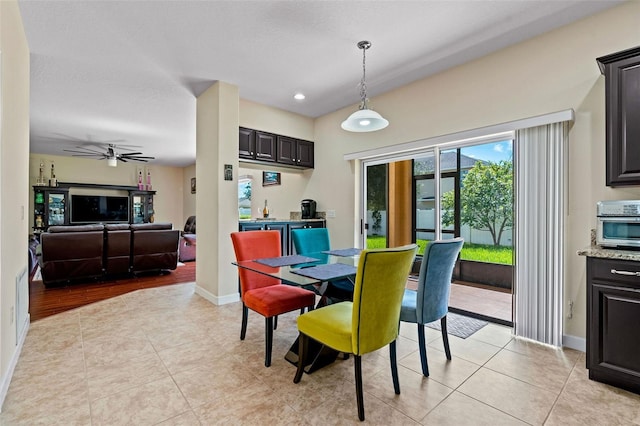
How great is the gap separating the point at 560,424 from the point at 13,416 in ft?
9.82

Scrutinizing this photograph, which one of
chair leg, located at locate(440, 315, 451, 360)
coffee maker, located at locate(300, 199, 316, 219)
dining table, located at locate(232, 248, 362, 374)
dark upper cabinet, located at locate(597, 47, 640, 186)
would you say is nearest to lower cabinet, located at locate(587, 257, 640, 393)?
dark upper cabinet, located at locate(597, 47, 640, 186)

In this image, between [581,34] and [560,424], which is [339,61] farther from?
[560,424]

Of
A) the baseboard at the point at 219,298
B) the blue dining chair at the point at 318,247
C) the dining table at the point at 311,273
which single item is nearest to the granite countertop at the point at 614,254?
the dining table at the point at 311,273

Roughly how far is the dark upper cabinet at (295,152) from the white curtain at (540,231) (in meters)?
2.98

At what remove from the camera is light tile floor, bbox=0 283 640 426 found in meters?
1.73

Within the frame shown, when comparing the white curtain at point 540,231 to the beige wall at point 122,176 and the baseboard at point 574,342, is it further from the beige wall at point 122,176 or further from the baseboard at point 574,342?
the beige wall at point 122,176

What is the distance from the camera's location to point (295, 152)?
4.89 meters

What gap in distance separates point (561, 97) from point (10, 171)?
4.30m

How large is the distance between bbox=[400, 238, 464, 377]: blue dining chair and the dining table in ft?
1.56

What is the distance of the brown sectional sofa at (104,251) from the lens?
14.4 feet

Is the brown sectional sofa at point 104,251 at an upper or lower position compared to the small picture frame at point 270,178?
lower

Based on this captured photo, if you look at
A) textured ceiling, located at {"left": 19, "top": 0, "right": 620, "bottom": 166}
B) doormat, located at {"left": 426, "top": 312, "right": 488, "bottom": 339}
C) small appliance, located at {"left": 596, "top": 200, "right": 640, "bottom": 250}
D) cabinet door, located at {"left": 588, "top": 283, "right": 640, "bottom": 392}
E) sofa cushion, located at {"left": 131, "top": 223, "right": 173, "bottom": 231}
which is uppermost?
textured ceiling, located at {"left": 19, "top": 0, "right": 620, "bottom": 166}

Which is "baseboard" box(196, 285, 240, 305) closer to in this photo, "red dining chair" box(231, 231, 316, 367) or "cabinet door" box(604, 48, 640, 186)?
"red dining chair" box(231, 231, 316, 367)

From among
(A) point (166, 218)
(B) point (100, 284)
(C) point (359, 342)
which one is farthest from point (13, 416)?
(A) point (166, 218)
